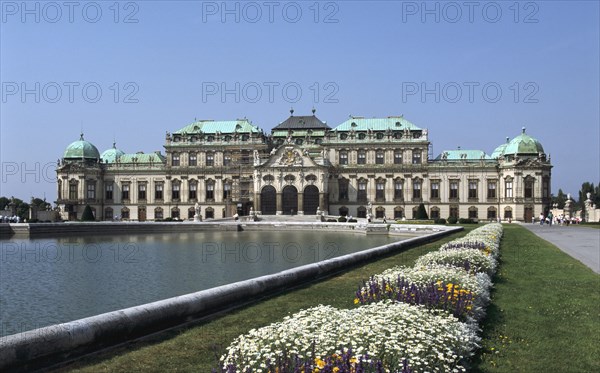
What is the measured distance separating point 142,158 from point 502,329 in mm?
102639

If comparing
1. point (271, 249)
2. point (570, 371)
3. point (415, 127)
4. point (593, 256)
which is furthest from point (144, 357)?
point (415, 127)

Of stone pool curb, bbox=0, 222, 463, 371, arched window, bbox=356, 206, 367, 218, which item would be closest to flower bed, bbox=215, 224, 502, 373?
stone pool curb, bbox=0, 222, 463, 371

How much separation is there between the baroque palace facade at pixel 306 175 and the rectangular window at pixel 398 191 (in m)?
0.18

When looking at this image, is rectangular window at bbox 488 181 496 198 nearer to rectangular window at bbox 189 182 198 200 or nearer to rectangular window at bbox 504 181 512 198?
rectangular window at bbox 504 181 512 198

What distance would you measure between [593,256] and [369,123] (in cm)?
7412

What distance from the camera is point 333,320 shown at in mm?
9906

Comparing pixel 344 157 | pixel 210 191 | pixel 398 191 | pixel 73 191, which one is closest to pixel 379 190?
pixel 398 191

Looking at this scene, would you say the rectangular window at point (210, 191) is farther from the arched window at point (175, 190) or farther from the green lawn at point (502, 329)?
the green lawn at point (502, 329)

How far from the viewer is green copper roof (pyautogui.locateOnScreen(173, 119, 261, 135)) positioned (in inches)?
4090

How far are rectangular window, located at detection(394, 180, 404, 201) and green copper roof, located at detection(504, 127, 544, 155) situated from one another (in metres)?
18.7

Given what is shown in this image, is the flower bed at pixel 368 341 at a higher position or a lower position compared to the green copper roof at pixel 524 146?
lower

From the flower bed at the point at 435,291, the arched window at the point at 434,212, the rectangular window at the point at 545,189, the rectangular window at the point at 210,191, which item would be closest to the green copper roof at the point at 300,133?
the rectangular window at the point at 210,191

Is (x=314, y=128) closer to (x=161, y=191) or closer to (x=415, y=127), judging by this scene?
(x=415, y=127)

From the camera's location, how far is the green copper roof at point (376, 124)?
101m
